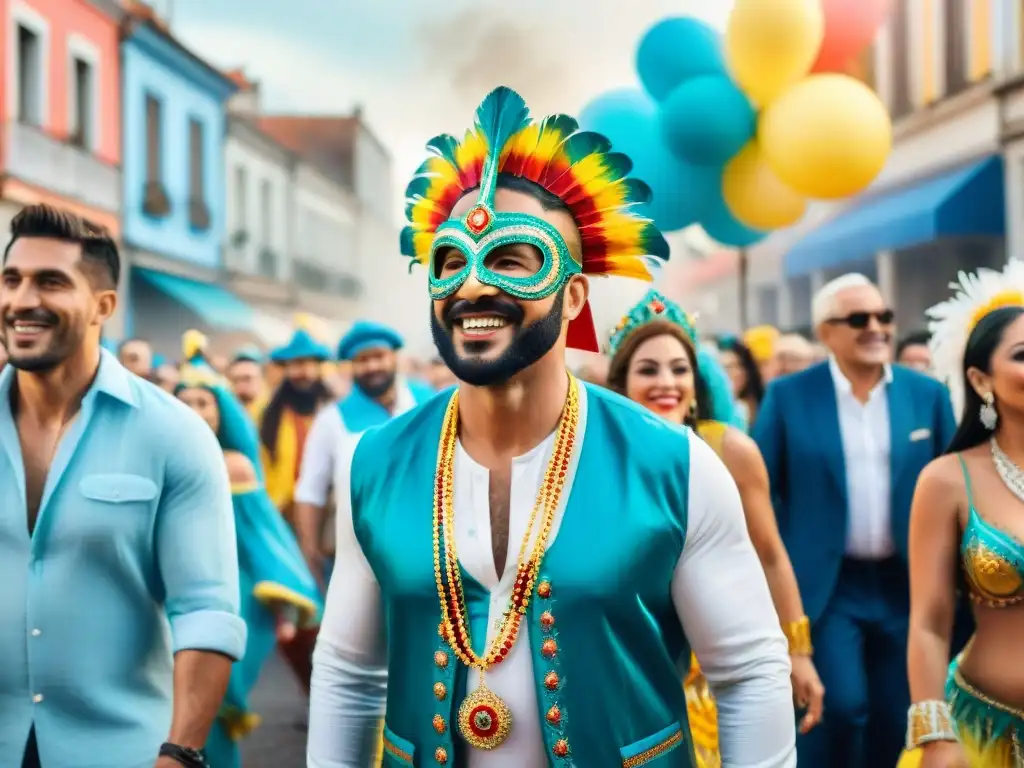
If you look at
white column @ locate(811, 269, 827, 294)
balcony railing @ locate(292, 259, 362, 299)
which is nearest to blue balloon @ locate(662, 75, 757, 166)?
white column @ locate(811, 269, 827, 294)

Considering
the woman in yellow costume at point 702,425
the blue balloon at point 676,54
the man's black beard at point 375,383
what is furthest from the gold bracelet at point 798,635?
the blue balloon at point 676,54

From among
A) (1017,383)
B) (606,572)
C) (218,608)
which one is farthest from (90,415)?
(1017,383)

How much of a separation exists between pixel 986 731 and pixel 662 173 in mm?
4704

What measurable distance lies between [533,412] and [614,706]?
1.99ft

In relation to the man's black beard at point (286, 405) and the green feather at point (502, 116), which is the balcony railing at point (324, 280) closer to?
the man's black beard at point (286, 405)

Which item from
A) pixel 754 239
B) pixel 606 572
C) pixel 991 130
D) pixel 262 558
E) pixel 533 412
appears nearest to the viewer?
pixel 606 572

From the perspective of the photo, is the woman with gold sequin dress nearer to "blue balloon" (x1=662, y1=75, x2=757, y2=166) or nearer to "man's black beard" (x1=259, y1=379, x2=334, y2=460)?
"man's black beard" (x1=259, y1=379, x2=334, y2=460)

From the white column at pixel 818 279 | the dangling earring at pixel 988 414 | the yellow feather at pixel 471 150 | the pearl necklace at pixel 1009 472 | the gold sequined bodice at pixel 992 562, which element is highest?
the white column at pixel 818 279

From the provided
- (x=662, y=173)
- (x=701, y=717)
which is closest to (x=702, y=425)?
(x=701, y=717)

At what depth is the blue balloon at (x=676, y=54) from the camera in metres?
8.10

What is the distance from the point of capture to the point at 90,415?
376 centimetres

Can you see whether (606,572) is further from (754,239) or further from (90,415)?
(754,239)

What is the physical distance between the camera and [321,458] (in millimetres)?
7926

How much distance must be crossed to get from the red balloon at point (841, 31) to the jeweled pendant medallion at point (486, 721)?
6.05 m
